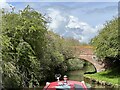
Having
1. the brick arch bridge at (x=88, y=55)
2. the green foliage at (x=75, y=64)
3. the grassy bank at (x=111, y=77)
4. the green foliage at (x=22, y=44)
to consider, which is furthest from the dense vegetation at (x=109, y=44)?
the green foliage at (x=75, y=64)

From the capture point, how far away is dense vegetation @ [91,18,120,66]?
99.6 ft

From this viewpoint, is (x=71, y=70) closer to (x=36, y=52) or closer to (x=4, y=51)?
(x=36, y=52)

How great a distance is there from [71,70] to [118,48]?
16907 millimetres

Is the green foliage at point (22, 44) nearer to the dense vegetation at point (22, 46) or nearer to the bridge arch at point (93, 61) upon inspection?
the dense vegetation at point (22, 46)

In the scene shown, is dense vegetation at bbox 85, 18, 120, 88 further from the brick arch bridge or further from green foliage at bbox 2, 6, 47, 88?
green foliage at bbox 2, 6, 47, 88

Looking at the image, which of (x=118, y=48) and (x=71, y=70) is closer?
(x=118, y=48)

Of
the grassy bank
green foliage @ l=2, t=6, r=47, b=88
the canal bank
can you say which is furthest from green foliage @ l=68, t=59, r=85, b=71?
green foliage @ l=2, t=6, r=47, b=88

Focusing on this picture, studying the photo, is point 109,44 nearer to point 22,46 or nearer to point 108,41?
point 108,41

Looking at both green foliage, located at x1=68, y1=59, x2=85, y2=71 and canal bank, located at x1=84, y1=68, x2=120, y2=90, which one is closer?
canal bank, located at x1=84, y1=68, x2=120, y2=90

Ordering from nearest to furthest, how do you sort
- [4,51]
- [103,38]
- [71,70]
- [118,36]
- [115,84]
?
[4,51], [115,84], [118,36], [103,38], [71,70]

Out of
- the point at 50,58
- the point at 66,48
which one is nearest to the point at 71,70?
the point at 66,48

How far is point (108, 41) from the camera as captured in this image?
31203mm

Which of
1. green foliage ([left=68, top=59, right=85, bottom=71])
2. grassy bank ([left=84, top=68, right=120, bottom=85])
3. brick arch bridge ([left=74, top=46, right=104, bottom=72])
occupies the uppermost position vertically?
brick arch bridge ([left=74, top=46, right=104, bottom=72])

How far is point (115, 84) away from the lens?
2723 cm
